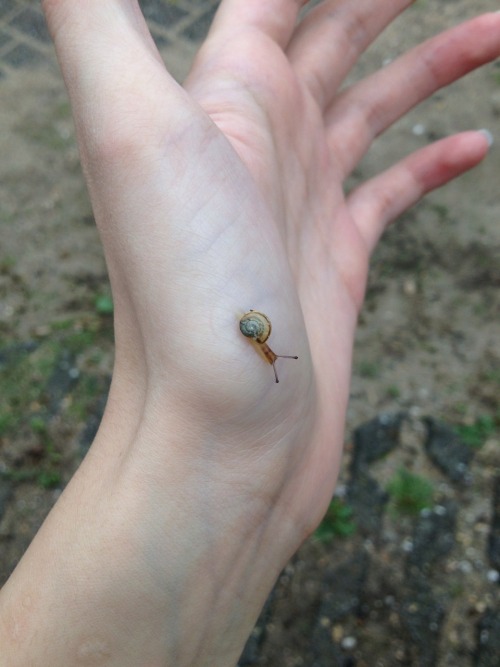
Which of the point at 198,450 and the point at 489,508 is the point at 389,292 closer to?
the point at 489,508

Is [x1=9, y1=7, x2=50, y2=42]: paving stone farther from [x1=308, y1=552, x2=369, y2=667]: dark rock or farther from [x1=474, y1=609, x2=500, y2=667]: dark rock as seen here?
[x1=474, y1=609, x2=500, y2=667]: dark rock

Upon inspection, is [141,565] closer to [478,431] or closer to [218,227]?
[218,227]

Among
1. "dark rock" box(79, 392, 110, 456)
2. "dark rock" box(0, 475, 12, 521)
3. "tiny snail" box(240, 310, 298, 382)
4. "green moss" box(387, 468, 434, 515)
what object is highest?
"tiny snail" box(240, 310, 298, 382)

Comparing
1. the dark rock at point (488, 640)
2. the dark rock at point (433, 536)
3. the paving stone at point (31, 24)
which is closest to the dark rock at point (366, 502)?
the dark rock at point (433, 536)

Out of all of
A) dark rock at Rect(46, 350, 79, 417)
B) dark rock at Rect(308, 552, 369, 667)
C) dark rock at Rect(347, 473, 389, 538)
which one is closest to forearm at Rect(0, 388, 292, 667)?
dark rock at Rect(308, 552, 369, 667)

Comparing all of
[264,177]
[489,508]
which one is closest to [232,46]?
[264,177]

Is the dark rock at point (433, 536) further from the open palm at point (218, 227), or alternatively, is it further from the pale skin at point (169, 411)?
the pale skin at point (169, 411)
